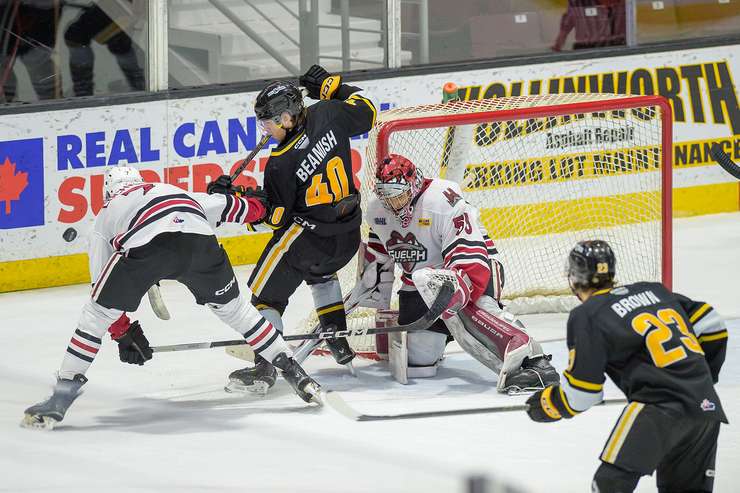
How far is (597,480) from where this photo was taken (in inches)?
130

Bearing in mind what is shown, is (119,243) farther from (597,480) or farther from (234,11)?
(234,11)

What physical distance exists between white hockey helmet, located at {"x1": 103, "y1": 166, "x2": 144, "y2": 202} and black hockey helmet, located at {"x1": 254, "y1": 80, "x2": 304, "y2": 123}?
61 centimetres

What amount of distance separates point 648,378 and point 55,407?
2.10 meters

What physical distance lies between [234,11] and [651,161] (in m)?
2.25

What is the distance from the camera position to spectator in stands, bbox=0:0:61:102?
6832 millimetres

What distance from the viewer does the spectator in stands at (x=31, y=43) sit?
269 inches

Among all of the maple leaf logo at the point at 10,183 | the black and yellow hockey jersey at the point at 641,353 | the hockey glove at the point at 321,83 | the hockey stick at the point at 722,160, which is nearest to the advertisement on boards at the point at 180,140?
the maple leaf logo at the point at 10,183

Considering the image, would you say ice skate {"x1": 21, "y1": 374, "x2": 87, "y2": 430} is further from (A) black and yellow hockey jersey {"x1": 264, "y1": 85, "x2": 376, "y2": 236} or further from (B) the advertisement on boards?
(B) the advertisement on boards

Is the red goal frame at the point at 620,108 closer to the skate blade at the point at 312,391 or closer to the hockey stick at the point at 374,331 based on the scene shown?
the hockey stick at the point at 374,331

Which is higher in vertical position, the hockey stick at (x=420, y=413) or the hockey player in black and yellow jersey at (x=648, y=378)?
the hockey player in black and yellow jersey at (x=648, y=378)

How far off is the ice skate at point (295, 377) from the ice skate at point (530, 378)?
0.69 metres

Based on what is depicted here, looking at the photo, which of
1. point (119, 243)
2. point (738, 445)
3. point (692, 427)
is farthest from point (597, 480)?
point (119, 243)

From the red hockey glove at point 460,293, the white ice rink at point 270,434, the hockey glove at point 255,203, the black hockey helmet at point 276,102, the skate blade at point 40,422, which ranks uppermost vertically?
the black hockey helmet at point 276,102

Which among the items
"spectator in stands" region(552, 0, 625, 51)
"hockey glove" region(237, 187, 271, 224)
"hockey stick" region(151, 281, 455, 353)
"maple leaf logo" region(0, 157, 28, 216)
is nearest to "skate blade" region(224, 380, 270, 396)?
"hockey stick" region(151, 281, 455, 353)
